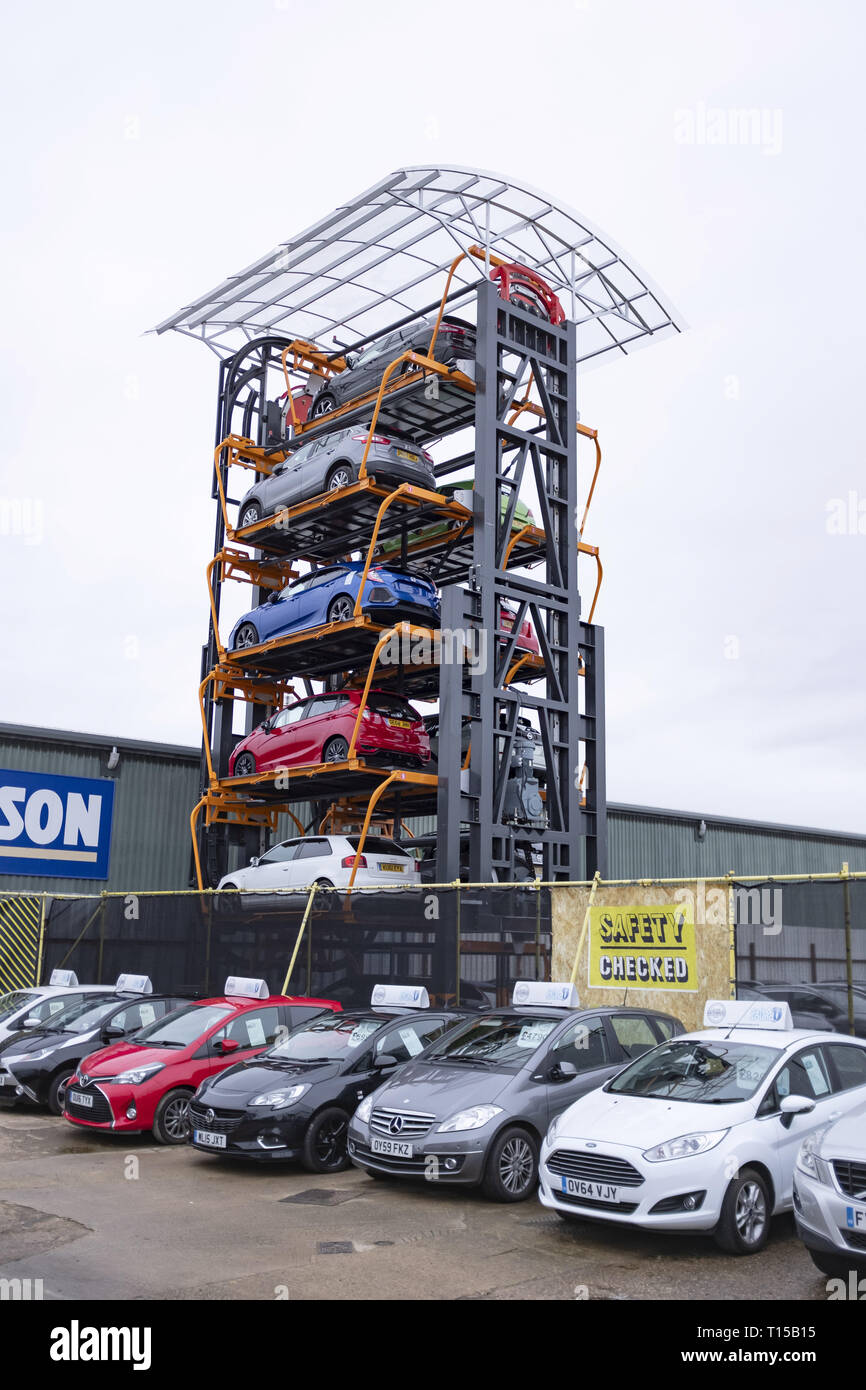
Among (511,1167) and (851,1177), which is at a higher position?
(851,1177)

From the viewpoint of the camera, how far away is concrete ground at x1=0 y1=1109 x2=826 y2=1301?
6.79 meters

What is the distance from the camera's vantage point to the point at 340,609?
2069 cm

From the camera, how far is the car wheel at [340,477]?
829 inches

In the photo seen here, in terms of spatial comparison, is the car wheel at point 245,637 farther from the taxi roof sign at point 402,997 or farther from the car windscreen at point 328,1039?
the car windscreen at point 328,1039

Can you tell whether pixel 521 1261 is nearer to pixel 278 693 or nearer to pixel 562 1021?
pixel 562 1021

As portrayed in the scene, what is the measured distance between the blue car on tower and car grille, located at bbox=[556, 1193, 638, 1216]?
42.8ft

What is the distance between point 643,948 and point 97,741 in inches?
686

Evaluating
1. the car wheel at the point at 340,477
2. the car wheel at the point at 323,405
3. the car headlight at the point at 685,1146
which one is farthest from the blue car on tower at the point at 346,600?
the car headlight at the point at 685,1146

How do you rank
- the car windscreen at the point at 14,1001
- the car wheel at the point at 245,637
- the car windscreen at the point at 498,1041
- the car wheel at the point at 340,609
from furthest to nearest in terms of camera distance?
the car wheel at the point at 245,637
the car wheel at the point at 340,609
the car windscreen at the point at 14,1001
the car windscreen at the point at 498,1041

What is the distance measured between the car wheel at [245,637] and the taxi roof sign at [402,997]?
37.8ft

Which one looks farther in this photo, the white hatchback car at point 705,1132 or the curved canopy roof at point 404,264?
the curved canopy roof at point 404,264

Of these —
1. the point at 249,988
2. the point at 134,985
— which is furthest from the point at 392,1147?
the point at 134,985

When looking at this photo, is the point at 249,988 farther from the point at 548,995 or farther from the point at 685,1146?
the point at 685,1146

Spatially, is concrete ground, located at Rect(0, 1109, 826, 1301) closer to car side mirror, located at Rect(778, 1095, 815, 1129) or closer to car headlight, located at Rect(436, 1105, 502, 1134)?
car headlight, located at Rect(436, 1105, 502, 1134)
